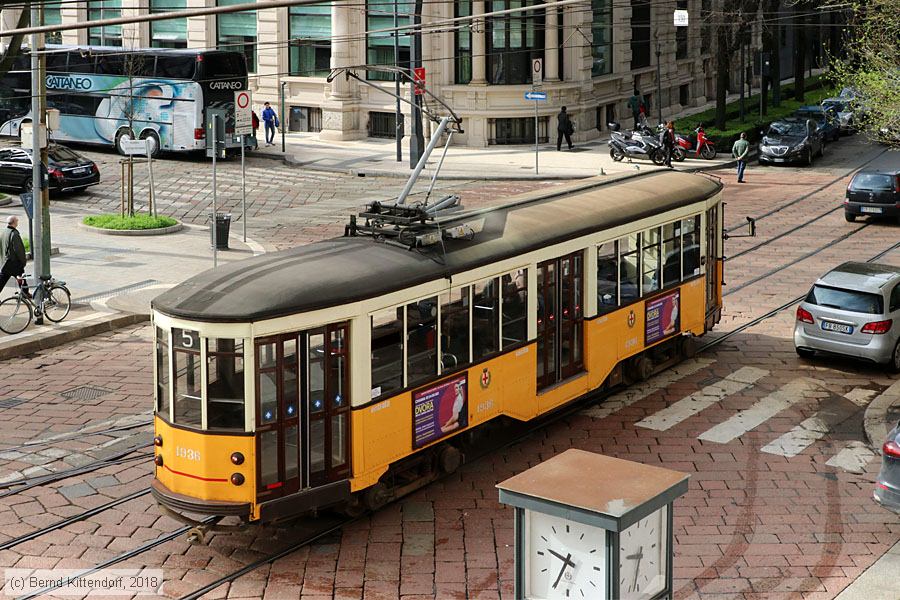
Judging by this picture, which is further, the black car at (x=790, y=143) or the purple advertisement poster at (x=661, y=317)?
the black car at (x=790, y=143)

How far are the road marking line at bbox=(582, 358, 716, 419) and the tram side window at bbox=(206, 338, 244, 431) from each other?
637 centimetres

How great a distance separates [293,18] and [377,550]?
122ft

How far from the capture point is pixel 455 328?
14.8 meters

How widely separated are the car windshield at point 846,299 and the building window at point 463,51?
26.8 meters

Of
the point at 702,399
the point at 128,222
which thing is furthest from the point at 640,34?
the point at 702,399

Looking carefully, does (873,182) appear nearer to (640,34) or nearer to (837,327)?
(837,327)

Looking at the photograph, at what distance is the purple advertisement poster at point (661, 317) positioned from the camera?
1872cm

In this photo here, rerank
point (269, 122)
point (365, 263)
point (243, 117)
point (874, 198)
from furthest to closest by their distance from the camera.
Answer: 1. point (269, 122)
2. point (874, 198)
3. point (243, 117)
4. point (365, 263)

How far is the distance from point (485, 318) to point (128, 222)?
55.1 ft

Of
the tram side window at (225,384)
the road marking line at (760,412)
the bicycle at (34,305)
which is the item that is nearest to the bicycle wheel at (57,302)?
the bicycle at (34,305)

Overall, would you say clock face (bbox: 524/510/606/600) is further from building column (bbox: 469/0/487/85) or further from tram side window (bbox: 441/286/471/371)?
→ building column (bbox: 469/0/487/85)

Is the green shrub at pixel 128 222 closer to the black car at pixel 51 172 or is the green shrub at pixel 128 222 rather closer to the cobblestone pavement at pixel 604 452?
the black car at pixel 51 172

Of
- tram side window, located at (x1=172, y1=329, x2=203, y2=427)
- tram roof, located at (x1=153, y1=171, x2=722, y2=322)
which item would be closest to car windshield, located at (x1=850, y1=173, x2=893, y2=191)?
tram roof, located at (x1=153, y1=171, x2=722, y2=322)

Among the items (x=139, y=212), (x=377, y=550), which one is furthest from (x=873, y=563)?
(x=139, y=212)
